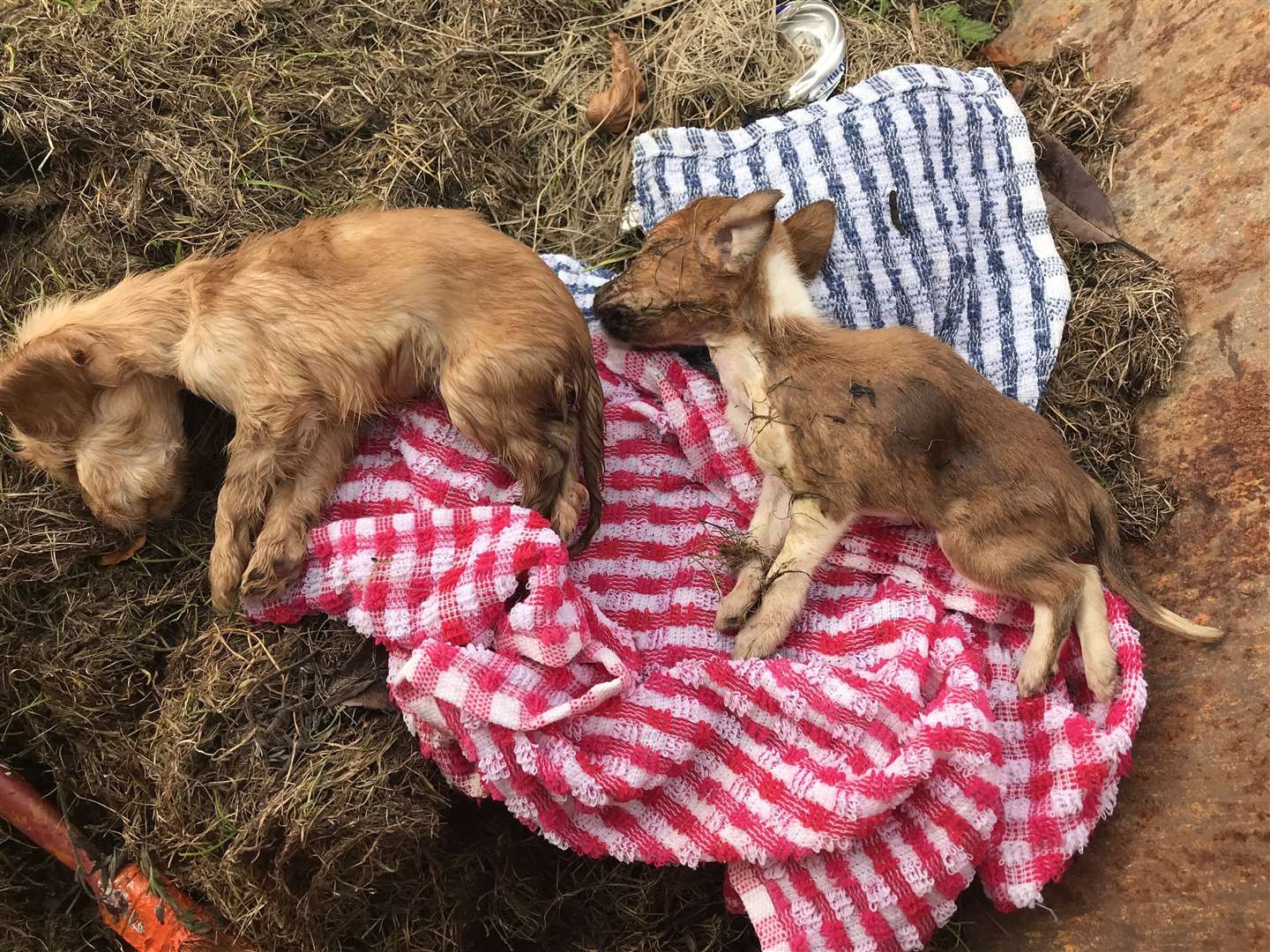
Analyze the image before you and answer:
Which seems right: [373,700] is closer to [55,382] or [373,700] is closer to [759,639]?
[759,639]

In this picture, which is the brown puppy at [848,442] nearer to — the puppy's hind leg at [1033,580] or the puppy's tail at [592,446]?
the puppy's hind leg at [1033,580]

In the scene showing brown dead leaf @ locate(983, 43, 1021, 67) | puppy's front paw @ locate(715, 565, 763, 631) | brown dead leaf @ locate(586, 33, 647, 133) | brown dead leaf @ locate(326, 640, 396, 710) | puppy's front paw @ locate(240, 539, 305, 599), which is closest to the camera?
puppy's front paw @ locate(240, 539, 305, 599)

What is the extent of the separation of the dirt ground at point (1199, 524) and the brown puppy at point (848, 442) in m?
0.28

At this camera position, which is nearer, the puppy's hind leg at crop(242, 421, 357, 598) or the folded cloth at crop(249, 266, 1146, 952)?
the folded cloth at crop(249, 266, 1146, 952)

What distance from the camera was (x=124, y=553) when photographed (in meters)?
4.23

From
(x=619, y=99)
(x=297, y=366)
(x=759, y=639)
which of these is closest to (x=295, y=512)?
(x=297, y=366)

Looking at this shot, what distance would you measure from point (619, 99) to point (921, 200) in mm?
1759

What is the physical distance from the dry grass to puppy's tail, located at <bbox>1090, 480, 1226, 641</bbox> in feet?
1.24

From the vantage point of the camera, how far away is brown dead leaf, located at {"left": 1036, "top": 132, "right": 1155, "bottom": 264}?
15.7ft

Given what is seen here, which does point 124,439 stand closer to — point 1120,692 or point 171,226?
point 171,226

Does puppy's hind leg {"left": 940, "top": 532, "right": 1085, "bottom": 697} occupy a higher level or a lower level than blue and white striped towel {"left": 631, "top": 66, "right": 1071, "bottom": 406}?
lower

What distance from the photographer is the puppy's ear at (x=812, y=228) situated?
440cm

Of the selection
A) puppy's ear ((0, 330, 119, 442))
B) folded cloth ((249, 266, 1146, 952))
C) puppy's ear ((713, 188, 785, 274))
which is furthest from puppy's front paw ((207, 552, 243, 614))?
puppy's ear ((713, 188, 785, 274))

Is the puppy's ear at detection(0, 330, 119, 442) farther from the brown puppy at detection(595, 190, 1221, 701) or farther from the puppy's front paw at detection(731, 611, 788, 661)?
the puppy's front paw at detection(731, 611, 788, 661)
